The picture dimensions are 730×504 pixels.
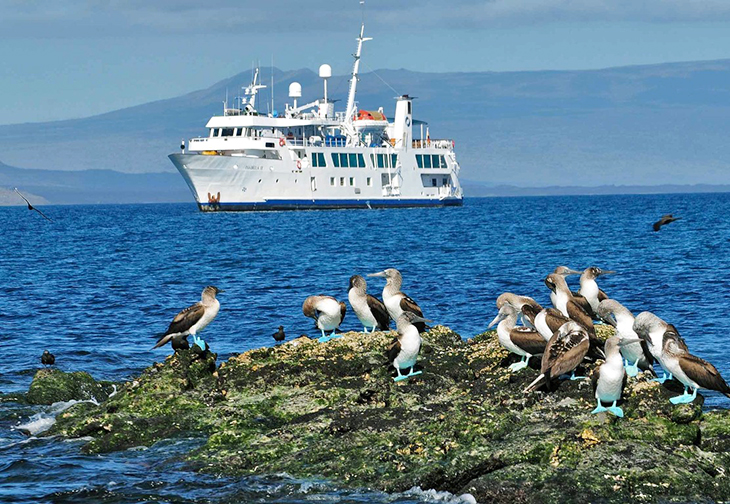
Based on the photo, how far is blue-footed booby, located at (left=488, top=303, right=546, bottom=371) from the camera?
13.0 meters

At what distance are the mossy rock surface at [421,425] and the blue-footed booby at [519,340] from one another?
0.20m

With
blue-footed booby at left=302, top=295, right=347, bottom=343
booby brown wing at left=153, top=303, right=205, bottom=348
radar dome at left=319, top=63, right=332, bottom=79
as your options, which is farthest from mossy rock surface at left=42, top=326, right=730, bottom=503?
radar dome at left=319, top=63, right=332, bottom=79

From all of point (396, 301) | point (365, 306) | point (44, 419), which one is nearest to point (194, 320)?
point (44, 419)

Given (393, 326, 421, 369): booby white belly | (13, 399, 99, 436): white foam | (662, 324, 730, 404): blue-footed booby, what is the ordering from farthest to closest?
(13, 399, 99, 436): white foam → (393, 326, 421, 369): booby white belly → (662, 324, 730, 404): blue-footed booby

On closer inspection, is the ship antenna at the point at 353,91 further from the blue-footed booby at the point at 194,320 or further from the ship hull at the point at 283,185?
the blue-footed booby at the point at 194,320

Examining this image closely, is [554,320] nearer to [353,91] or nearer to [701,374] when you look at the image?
[701,374]

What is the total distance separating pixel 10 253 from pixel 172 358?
49.7 m

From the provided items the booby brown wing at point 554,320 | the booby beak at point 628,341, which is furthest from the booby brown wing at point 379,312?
the booby beak at point 628,341

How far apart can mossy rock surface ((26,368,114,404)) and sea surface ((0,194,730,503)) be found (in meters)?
0.37

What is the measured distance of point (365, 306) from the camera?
1581 cm

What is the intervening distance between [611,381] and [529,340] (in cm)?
195

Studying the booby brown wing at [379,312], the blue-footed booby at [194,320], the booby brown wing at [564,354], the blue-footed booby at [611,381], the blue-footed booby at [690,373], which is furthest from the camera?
the booby brown wing at [379,312]

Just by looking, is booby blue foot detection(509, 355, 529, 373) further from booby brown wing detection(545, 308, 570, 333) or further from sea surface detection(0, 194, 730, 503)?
sea surface detection(0, 194, 730, 503)

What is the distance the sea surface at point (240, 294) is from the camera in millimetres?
11789
